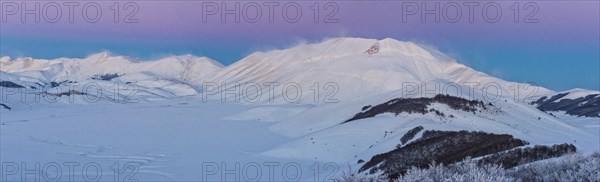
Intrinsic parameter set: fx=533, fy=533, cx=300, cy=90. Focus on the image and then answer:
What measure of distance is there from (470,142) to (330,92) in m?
102

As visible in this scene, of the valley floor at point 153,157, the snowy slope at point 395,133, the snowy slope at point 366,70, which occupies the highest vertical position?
the snowy slope at point 366,70

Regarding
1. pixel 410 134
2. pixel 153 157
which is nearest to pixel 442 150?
pixel 410 134

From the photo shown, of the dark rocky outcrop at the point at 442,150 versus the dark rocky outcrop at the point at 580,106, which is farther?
the dark rocky outcrop at the point at 580,106

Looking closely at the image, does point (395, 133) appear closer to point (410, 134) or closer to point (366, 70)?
point (410, 134)

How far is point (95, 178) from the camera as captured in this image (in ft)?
71.3

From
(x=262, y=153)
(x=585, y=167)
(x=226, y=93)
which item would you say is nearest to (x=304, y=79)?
(x=226, y=93)

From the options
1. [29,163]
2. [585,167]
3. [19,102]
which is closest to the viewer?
[585,167]

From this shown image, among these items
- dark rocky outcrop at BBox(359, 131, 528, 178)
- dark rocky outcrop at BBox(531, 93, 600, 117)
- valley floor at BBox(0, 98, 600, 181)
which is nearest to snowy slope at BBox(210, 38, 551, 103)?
dark rocky outcrop at BBox(531, 93, 600, 117)

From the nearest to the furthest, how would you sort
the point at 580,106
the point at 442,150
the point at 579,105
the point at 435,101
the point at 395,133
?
the point at 442,150
the point at 395,133
the point at 435,101
the point at 580,106
the point at 579,105

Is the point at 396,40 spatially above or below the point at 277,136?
above

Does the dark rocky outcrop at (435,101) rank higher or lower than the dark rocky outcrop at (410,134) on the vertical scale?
higher

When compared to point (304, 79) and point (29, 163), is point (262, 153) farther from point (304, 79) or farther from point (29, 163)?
point (304, 79)

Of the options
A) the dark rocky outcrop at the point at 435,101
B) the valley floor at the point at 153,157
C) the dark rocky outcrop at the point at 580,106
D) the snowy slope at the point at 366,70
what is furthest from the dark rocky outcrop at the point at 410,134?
the snowy slope at the point at 366,70

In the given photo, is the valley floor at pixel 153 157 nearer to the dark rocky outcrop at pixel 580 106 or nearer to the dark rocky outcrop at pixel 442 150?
the dark rocky outcrop at pixel 442 150
